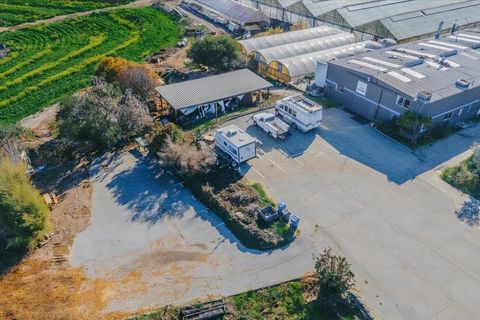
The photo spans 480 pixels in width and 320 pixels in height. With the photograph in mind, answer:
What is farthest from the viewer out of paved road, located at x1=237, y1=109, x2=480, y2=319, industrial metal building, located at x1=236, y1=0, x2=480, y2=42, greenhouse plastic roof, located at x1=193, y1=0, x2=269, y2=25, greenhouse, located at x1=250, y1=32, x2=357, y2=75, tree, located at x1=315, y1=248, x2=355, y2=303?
greenhouse plastic roof, located at x1=193, y1=0, x2=269, y2=25

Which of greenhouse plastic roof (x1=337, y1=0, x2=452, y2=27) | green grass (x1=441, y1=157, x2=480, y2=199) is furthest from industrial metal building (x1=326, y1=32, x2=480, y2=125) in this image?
greenhouse plastic roof (x1=337, y1=0, x2=452, y2=27)

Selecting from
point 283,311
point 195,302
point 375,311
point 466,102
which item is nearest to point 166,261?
point 195,302

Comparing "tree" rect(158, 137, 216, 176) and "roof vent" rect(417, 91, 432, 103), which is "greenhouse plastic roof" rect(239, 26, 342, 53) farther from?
"roof vent" rect(417, 91, 432, 103)

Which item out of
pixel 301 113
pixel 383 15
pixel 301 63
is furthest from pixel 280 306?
pixel 383 15

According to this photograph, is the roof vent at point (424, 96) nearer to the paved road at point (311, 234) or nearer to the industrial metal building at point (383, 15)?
the paved road at point (311, 234)

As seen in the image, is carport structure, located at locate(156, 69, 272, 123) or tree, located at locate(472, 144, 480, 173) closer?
tree, located at locate(472, 144, 480, 173)

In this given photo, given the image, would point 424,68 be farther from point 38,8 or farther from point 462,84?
→ point 38,8

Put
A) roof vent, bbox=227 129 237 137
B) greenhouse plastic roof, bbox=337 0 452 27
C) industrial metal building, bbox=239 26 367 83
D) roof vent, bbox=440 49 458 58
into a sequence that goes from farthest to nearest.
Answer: greenhouse plastic roof, bbox=337 0 452 27 < industrial metal building, bbox=239 26 367 83 < roof vent, bbox=440 49 458 58 < roof vent, bbox=227 129 237 137

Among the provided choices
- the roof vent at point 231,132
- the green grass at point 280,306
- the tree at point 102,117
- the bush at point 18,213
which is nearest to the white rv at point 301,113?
the roof vent at point 231,132
